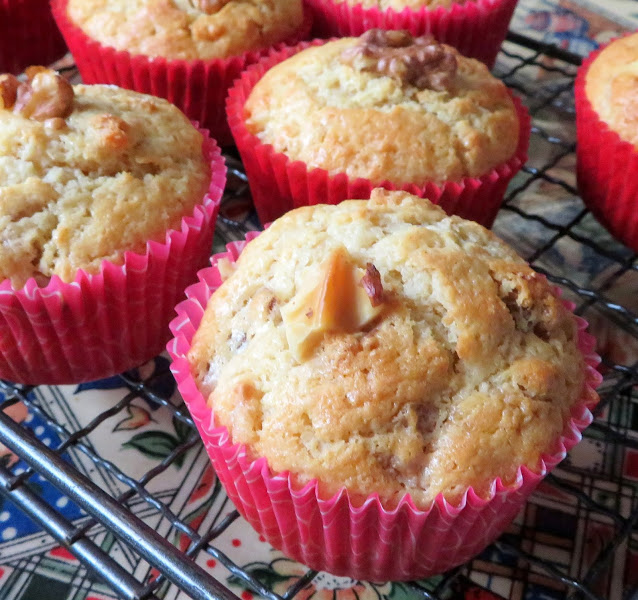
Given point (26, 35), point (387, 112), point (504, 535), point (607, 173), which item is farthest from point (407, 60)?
point (26, 35)

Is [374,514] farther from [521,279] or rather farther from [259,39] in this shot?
[259,39]

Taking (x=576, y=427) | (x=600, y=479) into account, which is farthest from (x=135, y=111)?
(x=600, y=479)

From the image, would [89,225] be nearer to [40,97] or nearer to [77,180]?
[77,180]

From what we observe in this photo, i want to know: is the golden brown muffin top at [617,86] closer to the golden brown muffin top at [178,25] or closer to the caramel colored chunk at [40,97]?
the golden brown muffin top at [178,25]

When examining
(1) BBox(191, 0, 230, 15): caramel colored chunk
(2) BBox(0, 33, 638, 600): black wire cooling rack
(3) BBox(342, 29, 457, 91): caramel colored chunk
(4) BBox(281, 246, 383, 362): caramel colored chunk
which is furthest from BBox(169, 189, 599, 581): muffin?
(1) BBox(191, 0, 230, 15): caramel colored chunk

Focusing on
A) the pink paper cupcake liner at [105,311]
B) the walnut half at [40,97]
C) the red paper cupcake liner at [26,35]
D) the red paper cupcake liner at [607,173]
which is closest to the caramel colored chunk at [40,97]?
the walnut half at [40,97]
